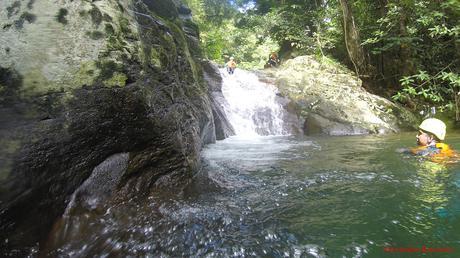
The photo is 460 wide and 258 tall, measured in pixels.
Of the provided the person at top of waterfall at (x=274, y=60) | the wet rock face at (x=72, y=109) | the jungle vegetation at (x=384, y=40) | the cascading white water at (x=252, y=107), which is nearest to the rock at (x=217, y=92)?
the cascading white water at (x=252, y=107)

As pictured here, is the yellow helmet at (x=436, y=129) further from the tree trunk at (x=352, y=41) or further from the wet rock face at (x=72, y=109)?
the tree trunk at (x=352, y=41)

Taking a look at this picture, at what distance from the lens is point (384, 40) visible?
1212cm

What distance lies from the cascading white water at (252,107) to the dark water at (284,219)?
283 inches

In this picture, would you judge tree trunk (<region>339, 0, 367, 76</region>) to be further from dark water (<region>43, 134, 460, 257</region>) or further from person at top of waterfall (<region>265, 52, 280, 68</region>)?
dark water (<region>43, 134, 460, 257</region>)

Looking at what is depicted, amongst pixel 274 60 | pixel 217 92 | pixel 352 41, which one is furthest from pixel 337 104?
pixel 274 60

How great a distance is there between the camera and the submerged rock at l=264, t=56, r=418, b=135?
10578 millimetres

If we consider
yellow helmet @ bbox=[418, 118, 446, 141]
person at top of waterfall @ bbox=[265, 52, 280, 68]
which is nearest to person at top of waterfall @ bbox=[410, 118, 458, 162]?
yellow helmet @ bbox=[418, 118, 446, 141]

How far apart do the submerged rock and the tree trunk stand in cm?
47

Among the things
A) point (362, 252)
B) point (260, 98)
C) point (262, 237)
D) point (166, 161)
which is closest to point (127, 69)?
point (166, 161)

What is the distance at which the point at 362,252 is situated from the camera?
7.28 feet

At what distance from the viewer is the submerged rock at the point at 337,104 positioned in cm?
1058

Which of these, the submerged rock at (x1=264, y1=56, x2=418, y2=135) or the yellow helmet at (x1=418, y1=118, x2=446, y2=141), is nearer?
the yellow helmet at (x1=418, y1=118, x2=446, y2=141)
